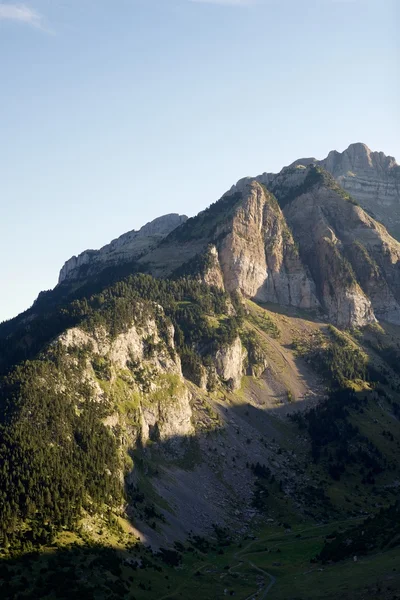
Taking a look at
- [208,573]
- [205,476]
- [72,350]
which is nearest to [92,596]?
[208,573]

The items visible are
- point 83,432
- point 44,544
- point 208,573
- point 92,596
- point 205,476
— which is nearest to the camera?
point 92,596

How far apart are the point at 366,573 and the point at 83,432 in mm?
78628

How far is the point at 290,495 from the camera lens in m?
198

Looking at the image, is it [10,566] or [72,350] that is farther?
[72,350]

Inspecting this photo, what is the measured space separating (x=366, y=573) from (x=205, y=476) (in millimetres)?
89382

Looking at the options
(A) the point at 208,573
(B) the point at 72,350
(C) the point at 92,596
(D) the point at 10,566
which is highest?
(B) the point at 72,350

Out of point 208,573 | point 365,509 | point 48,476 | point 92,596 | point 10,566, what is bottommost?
point 365,509

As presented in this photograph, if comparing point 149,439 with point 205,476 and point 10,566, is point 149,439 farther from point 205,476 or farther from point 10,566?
point 10,566

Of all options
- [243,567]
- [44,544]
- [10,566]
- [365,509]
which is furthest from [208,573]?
[365,509]

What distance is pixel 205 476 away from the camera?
625 feet

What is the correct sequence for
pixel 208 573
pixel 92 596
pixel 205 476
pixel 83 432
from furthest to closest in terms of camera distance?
pixel 205 476 → pixel 83 432 → pixel 208 573 → pixel 92 596

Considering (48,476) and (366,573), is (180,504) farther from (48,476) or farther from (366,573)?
(366,573)

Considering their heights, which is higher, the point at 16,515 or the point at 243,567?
the point at 16,515

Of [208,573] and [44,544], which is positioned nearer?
[44,544]
